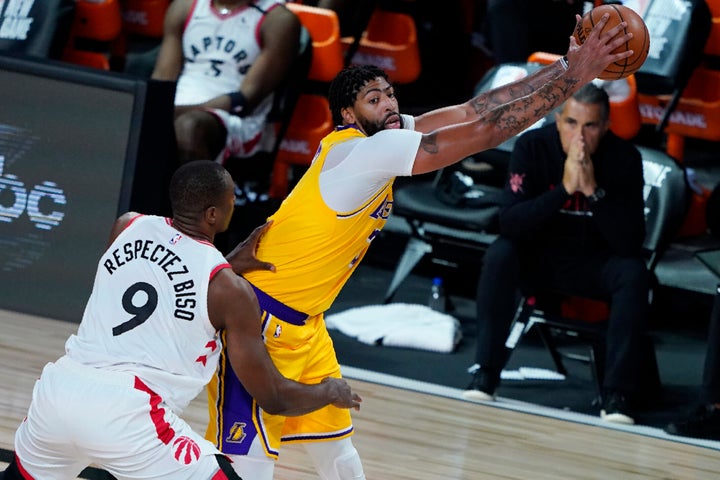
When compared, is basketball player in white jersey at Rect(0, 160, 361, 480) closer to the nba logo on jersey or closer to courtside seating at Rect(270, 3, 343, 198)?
the nba logo on jersey

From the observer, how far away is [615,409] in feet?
17.6

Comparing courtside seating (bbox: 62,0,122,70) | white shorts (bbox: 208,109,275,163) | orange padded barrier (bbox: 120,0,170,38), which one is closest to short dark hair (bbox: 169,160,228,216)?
white shorts (bbox: 208,109,275,163)

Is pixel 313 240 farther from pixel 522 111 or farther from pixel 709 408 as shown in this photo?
pixel 709 408

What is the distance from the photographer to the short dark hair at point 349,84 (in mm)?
3689

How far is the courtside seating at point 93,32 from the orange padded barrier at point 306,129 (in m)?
1.31

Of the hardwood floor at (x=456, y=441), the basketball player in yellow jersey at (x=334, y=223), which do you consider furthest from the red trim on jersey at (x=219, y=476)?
the hardwood floor at (x=456, y=441)

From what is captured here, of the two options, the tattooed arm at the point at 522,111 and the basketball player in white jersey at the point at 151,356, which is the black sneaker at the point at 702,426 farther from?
the basketball player in white jersey at the point at 151,356

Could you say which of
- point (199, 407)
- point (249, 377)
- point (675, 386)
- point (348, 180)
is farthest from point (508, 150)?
point (249, 377)

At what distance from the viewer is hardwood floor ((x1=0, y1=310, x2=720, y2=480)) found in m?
4.57

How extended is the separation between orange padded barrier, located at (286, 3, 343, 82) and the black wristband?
75cm

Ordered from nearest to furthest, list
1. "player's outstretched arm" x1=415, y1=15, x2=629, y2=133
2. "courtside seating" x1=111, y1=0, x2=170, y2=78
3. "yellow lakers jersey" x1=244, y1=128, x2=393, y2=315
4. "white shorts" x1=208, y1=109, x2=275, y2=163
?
"yellow lakers jersey" x1=244, y1=128, x2=393, y2=315 → "player's outstretched arm" x1=415, y1=15, x2=629, y2=133 → "white shorts" x1=208, y1=109, x2=275, y2=163 → "courtside seating" x1=111, y1=0, x2=170, y2=78

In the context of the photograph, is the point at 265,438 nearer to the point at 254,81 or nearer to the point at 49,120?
the point at 49,120

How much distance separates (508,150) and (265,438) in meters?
3.64

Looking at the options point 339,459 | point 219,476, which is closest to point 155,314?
point 219,476
